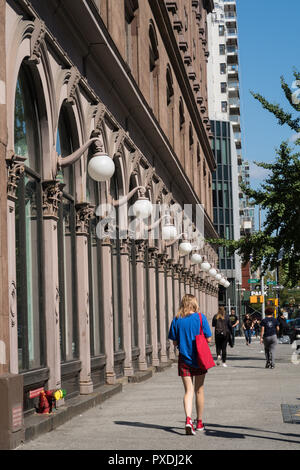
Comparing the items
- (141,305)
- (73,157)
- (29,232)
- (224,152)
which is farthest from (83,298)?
(224,152)

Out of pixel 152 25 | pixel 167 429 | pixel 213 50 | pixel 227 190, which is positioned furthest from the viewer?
pixel 213 50

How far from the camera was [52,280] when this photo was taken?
13.9m

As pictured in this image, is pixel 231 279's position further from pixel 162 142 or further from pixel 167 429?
pixel 167 429

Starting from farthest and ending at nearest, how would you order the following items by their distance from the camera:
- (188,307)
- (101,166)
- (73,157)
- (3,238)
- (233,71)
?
(233,71)
(73,157)
(101,166)
(188,307)
(3,238)

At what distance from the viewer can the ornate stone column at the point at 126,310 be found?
22250mm

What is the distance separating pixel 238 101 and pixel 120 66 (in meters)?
124

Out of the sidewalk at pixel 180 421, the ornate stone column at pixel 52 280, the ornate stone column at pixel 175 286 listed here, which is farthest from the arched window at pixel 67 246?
the ornate stone column at pixel 175 286

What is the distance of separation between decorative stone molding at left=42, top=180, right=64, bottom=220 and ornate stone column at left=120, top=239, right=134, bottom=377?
814 centimetres

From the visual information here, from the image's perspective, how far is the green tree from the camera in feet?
104

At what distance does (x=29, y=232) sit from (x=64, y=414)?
2.67 metres

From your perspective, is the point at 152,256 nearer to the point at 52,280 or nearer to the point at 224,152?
the point at 52,280
